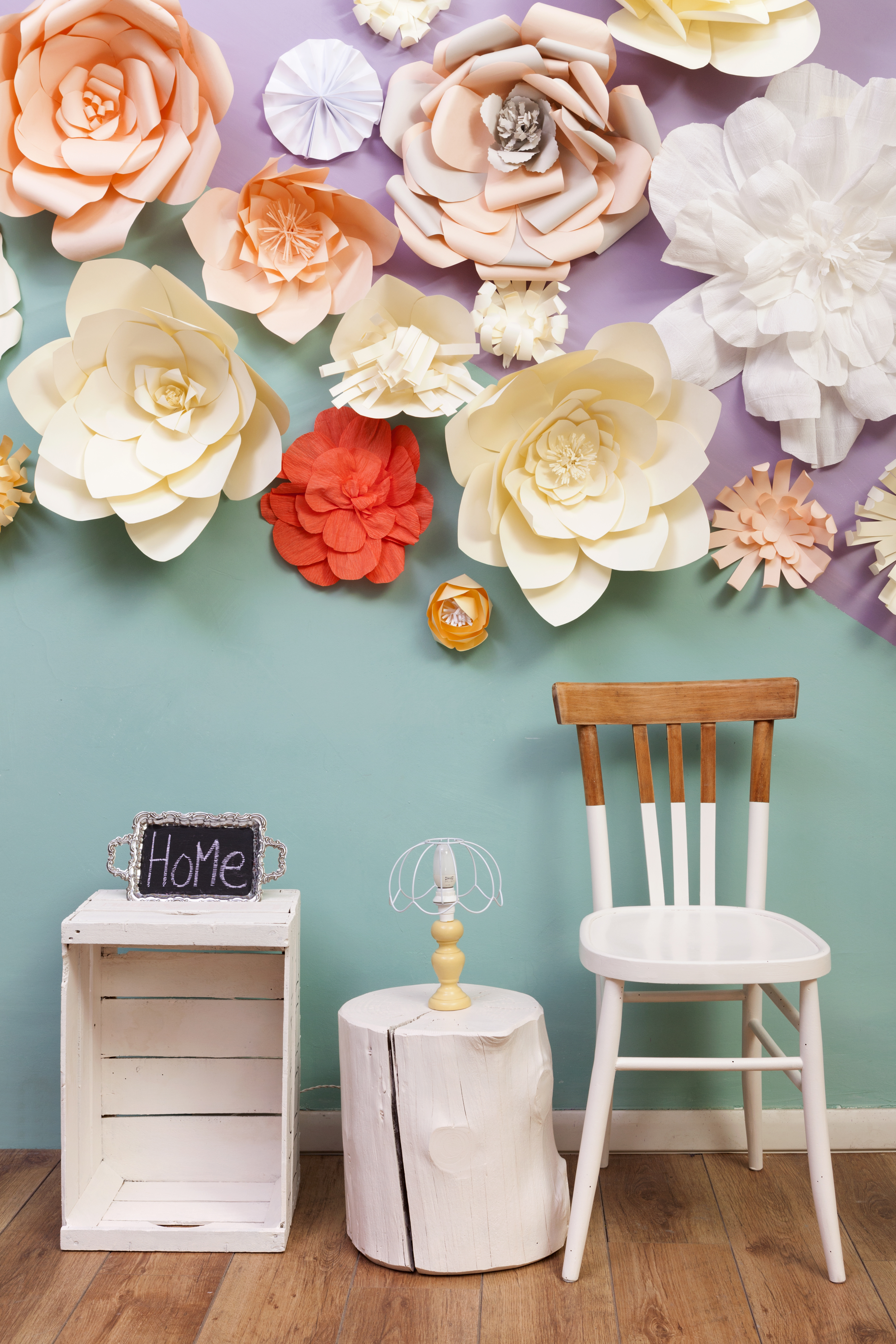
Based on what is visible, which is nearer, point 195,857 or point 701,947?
point 701,947

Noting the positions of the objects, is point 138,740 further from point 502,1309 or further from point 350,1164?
point 502,1309

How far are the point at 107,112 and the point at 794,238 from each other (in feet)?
3.82

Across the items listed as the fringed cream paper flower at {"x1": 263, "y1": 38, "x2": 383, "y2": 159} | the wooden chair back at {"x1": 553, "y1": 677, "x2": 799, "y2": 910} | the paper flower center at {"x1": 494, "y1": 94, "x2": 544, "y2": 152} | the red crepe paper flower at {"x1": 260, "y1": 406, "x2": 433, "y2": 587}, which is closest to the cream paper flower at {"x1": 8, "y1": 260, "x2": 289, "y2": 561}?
the red crepe paper flower at {"x1": 260, "y1": 406, "x2": 433, "y2": 587}

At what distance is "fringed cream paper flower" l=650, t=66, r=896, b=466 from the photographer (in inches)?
61.0

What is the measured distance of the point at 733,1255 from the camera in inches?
53.4

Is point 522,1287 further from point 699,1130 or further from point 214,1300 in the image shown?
point 699,1130

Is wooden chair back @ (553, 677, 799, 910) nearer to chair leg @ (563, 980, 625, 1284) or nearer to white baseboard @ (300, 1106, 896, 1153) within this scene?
chair leg @ (563, 980, 625, 1284)

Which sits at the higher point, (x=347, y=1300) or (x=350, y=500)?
(x=350, y=500)

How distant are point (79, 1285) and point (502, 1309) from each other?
580 millimetres

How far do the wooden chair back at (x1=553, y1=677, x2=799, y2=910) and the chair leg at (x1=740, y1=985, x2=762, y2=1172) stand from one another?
0.56 feet

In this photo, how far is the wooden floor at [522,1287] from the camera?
119cm

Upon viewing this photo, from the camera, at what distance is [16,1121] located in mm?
1688

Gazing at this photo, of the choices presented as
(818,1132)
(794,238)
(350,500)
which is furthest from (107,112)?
(818,1132)

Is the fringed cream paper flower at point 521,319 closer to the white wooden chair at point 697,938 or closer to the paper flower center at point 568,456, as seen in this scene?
the paper flower center at point 568,456
